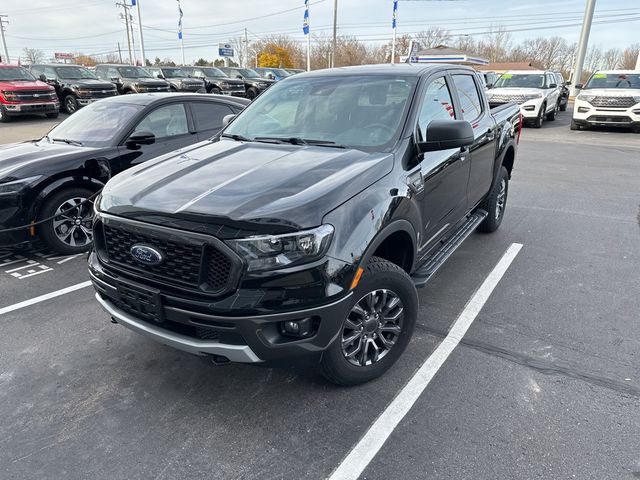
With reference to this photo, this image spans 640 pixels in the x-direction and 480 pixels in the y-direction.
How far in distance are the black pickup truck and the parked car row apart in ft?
52.5

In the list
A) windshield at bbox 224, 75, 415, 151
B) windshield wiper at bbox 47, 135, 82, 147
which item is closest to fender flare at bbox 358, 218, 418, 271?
windshield at bbox 224, 75, 415, 151

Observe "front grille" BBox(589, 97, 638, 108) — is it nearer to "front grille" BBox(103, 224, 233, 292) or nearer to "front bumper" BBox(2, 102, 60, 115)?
"front grille" BBox(103, 224, 233, 292)

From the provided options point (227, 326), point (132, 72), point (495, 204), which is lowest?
point (495, 204)

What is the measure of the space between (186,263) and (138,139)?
12.1ft

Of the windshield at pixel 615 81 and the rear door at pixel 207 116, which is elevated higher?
the windshield at pixel 615 81

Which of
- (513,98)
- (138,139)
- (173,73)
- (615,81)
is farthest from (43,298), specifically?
(173,73)

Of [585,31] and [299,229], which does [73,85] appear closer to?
[299,229]

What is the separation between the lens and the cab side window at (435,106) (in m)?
3.48

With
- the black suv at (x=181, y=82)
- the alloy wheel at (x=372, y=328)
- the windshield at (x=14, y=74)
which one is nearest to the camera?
the alloy wheel at (x=372, y=328)

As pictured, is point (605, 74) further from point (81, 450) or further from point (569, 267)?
point (81, 450)

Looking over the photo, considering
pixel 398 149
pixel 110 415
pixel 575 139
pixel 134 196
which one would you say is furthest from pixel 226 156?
pixel 575 139

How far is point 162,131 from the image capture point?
5.97 m

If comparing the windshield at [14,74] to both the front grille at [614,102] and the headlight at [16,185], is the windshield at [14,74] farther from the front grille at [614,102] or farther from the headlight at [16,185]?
the front grille at [614,102]

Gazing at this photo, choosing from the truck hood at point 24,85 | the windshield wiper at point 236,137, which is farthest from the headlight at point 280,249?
the truck hood at point 24,85
